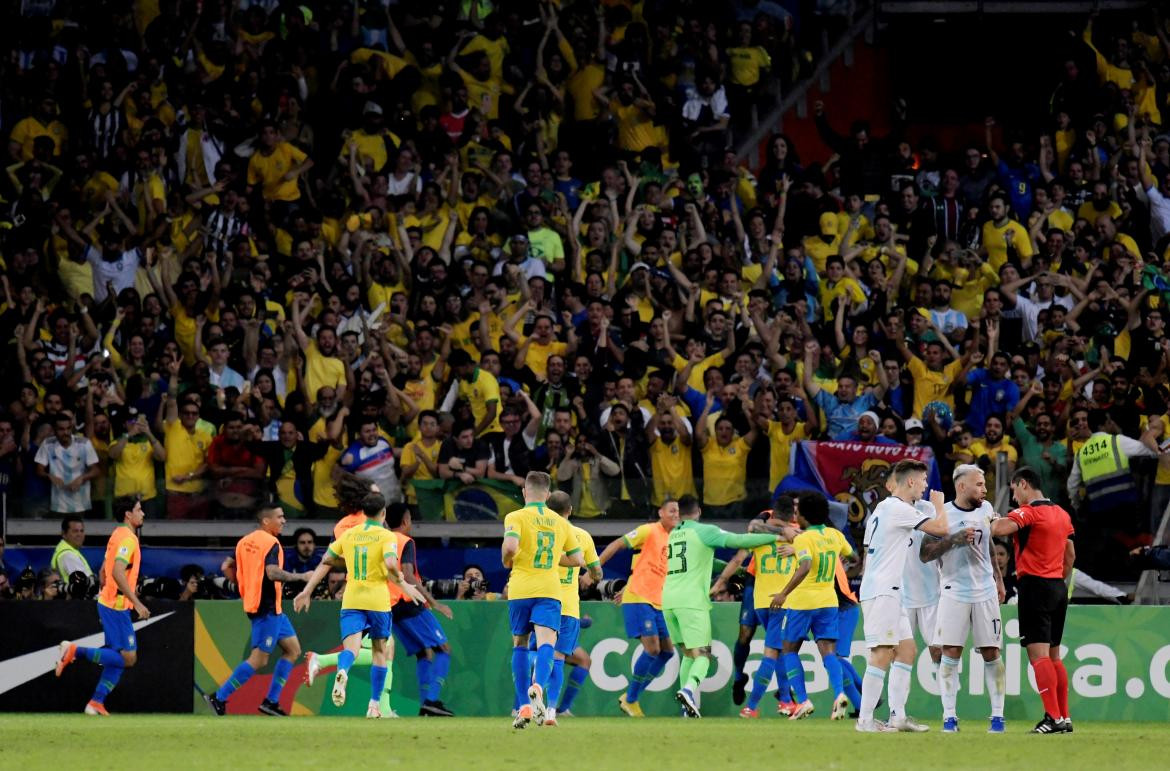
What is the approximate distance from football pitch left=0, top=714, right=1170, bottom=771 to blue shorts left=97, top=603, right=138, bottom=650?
1.64 meters

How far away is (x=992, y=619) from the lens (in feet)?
50.6

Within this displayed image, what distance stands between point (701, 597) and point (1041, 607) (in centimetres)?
460

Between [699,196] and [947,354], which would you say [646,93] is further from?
[947,354]

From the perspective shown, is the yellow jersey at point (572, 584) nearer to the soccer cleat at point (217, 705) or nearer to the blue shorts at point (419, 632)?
the blue shorts at point (419, 632)

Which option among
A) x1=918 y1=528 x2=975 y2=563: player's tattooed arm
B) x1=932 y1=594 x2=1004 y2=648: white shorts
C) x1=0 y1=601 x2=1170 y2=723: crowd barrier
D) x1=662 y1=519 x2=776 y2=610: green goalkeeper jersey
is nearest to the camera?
x1=918 y1=528 x2=975 y2=563: player's tattooed arm

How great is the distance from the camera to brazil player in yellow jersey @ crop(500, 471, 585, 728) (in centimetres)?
1598

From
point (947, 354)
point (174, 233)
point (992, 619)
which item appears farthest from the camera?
point (174, 233)

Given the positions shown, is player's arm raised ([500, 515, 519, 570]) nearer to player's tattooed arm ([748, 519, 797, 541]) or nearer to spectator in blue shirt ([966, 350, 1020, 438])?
player's tattooed arm ([748, 519, 797, 541])

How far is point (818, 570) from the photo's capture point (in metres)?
18.6

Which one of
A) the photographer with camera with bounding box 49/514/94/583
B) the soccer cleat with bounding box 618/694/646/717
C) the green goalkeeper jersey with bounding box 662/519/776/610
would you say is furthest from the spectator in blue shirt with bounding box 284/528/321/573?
the green goalkeeper jersey with bounding box 662/519/776/610

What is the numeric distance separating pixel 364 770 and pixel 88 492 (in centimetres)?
1071

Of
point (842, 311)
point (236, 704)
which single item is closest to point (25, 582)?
point (236, 704)

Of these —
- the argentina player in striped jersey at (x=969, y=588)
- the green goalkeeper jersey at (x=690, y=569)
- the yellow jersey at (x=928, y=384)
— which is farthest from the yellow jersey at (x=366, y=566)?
the yellow jersey at (x=928, y=384)

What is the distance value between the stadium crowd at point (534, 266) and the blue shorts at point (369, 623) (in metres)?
3.29
